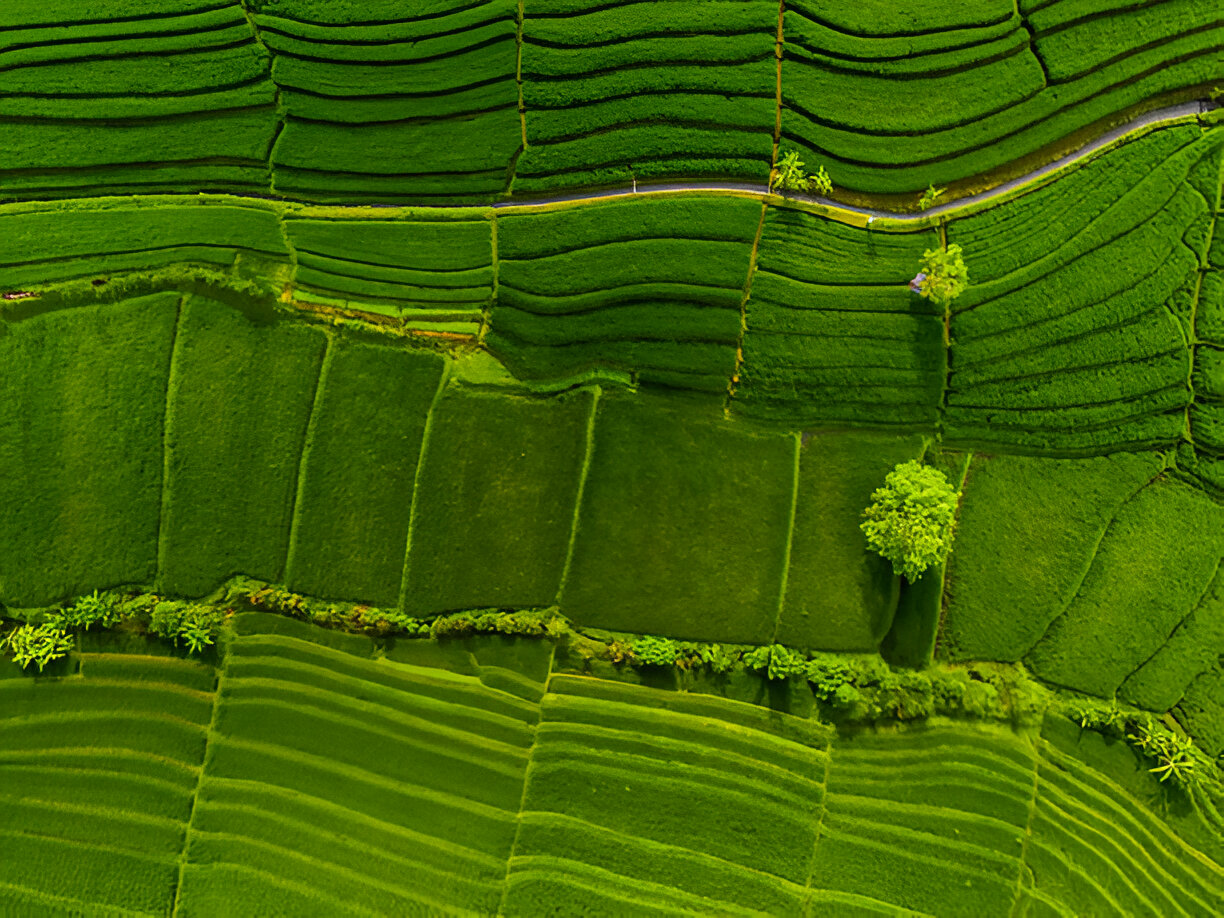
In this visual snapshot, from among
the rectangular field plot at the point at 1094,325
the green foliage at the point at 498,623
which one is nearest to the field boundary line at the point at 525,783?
the green foliage at the point at 498,623

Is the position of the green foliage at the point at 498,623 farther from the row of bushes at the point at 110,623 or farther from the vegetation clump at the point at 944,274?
the vegetation clump at the point at 944,274

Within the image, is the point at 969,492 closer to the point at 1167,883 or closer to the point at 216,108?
the point at 1167,883

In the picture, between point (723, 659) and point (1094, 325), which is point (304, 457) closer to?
point (723, 659)

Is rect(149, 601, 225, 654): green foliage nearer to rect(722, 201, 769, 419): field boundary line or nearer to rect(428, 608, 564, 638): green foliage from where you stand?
rect(428, 608, 564, 638): green foliage

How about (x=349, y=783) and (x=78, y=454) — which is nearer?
(x=349, y=783)

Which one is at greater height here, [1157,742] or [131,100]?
[131,100]

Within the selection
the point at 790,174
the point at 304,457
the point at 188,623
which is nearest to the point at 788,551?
the point at 790,174

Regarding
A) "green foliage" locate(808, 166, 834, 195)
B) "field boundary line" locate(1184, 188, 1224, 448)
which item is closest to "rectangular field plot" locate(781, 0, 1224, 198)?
"green foliage" locate(808, 166, 834, 195)
